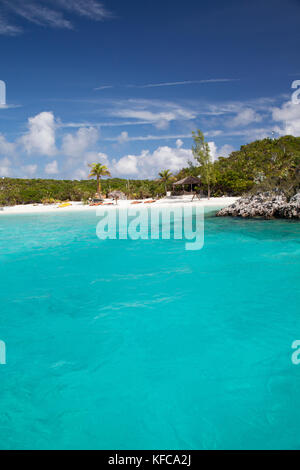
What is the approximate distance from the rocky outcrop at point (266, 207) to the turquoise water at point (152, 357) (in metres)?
10.3

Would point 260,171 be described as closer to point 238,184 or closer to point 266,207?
point 238,184

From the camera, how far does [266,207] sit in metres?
20.3

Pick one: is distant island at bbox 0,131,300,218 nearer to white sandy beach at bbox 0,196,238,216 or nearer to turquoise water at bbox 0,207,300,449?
white sandy beach at bbox 0,196,238,216

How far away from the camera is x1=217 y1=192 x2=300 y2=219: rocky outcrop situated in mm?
18500

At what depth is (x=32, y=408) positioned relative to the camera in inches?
135

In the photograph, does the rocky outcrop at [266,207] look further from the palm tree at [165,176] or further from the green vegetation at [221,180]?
the palm tree at [165,176]

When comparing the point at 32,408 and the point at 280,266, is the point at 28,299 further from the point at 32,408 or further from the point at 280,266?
the point at 280,266

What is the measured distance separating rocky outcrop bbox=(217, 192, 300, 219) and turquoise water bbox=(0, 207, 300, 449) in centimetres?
1027

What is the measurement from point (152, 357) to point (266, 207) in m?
18.4

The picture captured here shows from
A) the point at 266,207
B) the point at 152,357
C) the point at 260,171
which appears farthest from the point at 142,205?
the point at 152,357

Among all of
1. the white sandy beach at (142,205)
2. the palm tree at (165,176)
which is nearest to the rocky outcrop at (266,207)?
the white sandy beach at (142,205)

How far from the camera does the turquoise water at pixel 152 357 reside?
3.06m

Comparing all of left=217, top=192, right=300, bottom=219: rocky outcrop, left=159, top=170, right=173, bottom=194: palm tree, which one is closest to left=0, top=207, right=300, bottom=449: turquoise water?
left=217, top=192, right=300, bottom=219: rocky outcrop
